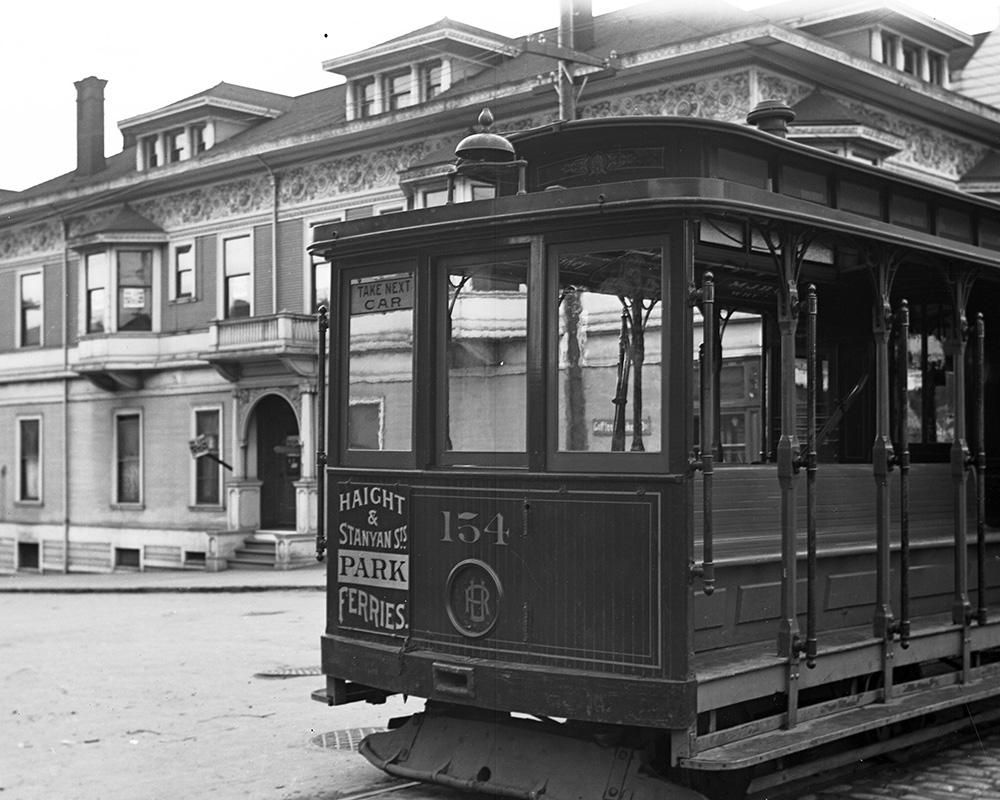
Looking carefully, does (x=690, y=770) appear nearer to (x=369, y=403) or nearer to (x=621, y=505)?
(x=621, y=505)

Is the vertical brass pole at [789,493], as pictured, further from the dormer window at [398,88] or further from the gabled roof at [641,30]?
the dormer window at [398,88]

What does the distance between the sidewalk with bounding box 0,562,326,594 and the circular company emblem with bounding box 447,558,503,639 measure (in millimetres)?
15283

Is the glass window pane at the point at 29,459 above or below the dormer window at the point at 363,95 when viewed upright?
below

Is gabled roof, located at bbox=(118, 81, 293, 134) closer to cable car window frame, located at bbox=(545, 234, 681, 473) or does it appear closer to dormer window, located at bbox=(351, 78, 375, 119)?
dormer window, located at bbox=(351, 78, 375, 119)

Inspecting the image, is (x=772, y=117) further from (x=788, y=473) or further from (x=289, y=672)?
(x=289, y=672)

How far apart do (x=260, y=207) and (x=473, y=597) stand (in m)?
23.0

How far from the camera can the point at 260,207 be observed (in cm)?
2895

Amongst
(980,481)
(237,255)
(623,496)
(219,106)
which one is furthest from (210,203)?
(623,496)

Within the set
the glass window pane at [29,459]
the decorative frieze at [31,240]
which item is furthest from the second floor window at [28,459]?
the decorative frieze at [31,240]

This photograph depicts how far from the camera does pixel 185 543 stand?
29.6 metres

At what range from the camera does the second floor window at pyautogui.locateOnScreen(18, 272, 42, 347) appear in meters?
34.0

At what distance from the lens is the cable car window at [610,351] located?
6434mm

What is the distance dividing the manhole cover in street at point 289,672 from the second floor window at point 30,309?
2343 cm

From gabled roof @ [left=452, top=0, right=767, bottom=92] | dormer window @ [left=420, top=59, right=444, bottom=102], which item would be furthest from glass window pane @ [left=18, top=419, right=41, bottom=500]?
gabled roof @ [left=452, top=0, right=767, bottom=92]
